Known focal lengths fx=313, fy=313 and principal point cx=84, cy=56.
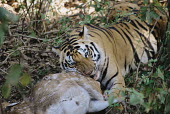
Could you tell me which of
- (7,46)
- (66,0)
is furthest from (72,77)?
(66,0)

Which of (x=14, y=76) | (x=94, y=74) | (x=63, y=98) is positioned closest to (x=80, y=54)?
(x=94, y=74)

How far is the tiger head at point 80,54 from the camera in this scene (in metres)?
3.59

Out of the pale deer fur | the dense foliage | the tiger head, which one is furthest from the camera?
the tiger head

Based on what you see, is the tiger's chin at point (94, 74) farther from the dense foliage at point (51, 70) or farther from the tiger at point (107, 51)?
the dense foliage at point (51, 70)

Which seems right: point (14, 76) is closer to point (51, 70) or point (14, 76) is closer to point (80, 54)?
point (80, 54)

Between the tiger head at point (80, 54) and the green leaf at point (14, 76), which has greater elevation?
the green leaf at point (14, 76)

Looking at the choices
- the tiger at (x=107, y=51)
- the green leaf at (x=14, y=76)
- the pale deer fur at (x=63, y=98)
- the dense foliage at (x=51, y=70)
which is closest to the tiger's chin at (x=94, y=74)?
the tiger at (x=107, y=51)

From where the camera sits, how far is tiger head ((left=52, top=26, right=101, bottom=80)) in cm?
359

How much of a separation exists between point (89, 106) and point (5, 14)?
129cm

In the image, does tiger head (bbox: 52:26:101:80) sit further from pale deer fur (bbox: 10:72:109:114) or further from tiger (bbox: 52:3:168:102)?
pale deer fur (bbox: 10:72:109:114)

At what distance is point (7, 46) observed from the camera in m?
4.88

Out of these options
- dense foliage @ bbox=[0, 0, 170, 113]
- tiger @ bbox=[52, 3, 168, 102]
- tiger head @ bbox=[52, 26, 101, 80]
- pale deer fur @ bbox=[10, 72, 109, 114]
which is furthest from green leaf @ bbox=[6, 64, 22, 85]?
tiger head @ bbox=[52, 26, 101, 80]

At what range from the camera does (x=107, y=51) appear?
386cm

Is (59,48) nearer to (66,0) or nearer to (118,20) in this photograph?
(118,20)
